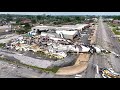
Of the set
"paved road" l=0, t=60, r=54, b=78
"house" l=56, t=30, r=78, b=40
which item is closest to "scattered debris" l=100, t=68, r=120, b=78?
"paved road" l=0, t=60, r=54, b=78

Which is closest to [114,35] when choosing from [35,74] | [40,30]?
[40,30]

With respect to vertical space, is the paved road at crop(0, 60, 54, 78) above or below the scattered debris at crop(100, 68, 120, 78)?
above

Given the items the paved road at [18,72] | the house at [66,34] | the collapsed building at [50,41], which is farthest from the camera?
the house at [66,34]

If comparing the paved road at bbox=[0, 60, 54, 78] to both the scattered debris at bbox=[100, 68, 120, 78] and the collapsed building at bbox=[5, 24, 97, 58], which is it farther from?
the scattered debris at bbox=[100, 68, 120, 78]

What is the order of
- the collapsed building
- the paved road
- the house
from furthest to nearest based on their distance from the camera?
the house → the collapsed building → the paved road

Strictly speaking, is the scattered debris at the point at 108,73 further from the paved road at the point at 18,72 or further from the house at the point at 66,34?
the house at the point at 66,34

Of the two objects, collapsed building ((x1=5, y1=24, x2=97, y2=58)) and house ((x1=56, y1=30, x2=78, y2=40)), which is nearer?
collapsed building ((x1=5, y1=24, x2=97, y2=58))

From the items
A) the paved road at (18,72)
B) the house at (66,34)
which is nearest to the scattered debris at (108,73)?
the paved road at (18,72)

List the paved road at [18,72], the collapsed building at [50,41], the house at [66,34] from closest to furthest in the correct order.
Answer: the paved road at [18,72], the collapsed building at [50,41], the house at [66,34]

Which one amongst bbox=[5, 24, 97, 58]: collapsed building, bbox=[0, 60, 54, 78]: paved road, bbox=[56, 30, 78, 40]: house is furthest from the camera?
bbox=[56, 30, 78, 40]: house

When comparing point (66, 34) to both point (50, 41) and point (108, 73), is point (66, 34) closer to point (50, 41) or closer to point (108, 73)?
point (50, 41)
